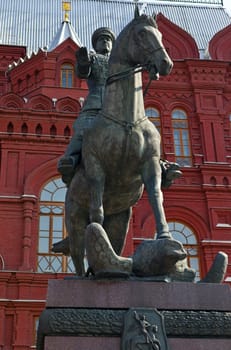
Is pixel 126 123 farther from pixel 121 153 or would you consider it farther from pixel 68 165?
pixel 68 165

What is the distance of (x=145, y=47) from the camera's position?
5121mm

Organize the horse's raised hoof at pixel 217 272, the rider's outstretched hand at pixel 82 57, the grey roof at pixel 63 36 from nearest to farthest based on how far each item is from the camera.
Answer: the horse's raised hoof at pixel 217 272 → the rider's outstretched hand at pixel 82 57 → the grey roof at pixel 63 36

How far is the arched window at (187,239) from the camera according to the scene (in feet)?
58.7

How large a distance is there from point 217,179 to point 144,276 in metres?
15.3

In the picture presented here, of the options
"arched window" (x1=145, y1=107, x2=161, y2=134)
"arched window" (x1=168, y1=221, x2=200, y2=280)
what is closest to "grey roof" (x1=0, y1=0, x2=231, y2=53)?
"arched window" (x1=145, y1=107, x2=161, y2=134)

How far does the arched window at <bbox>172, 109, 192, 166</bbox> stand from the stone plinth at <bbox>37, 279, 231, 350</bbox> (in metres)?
15.9

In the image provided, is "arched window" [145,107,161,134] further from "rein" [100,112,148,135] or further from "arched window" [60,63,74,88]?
"rein" [100,112,148,135]

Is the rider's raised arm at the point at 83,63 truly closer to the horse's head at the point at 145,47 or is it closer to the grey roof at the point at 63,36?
the horse's head at the point at 145,47

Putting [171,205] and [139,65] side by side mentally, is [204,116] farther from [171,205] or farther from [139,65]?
[139,65]

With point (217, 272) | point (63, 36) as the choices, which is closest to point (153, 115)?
point (63, 36)

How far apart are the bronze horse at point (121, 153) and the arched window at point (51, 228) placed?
1116cm

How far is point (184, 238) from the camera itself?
18.4m

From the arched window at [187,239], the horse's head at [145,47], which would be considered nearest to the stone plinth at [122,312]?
the horse's head at [145,47]

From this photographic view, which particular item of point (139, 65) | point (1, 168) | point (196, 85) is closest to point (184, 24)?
point (196, 85)
